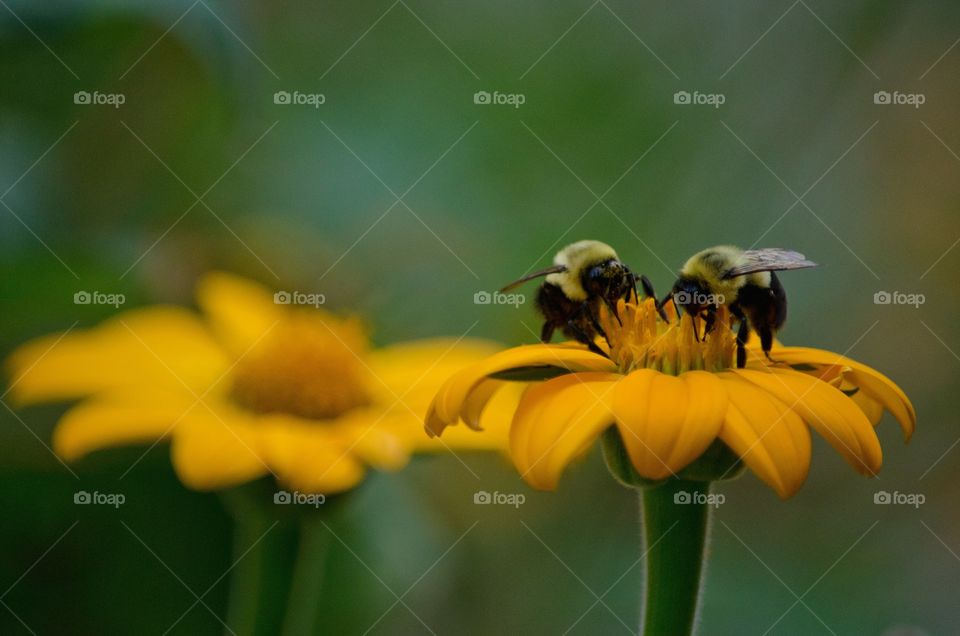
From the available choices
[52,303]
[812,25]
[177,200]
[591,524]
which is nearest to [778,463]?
[591,524]

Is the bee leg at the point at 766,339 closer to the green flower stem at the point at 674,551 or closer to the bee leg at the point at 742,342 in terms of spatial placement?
the bee leg at the point at 742,342

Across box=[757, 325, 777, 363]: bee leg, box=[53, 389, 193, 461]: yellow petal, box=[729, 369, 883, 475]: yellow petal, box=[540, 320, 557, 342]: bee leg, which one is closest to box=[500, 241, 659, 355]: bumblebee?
box=[540, 320, 557, 342]: bee leg

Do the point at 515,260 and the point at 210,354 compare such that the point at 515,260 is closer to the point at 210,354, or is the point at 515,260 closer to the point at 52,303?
the point at 210,354

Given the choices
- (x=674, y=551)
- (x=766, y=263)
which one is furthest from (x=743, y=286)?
(x=674, y=551)

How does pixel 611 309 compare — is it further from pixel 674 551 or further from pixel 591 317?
pixel 674 551

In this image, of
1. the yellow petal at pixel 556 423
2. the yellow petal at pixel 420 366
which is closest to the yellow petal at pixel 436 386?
the yellow petal at pixel 420 366

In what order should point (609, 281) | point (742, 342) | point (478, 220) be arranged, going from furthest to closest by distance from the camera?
point (478, 220) → point (609, 281) → point (742, 342)
